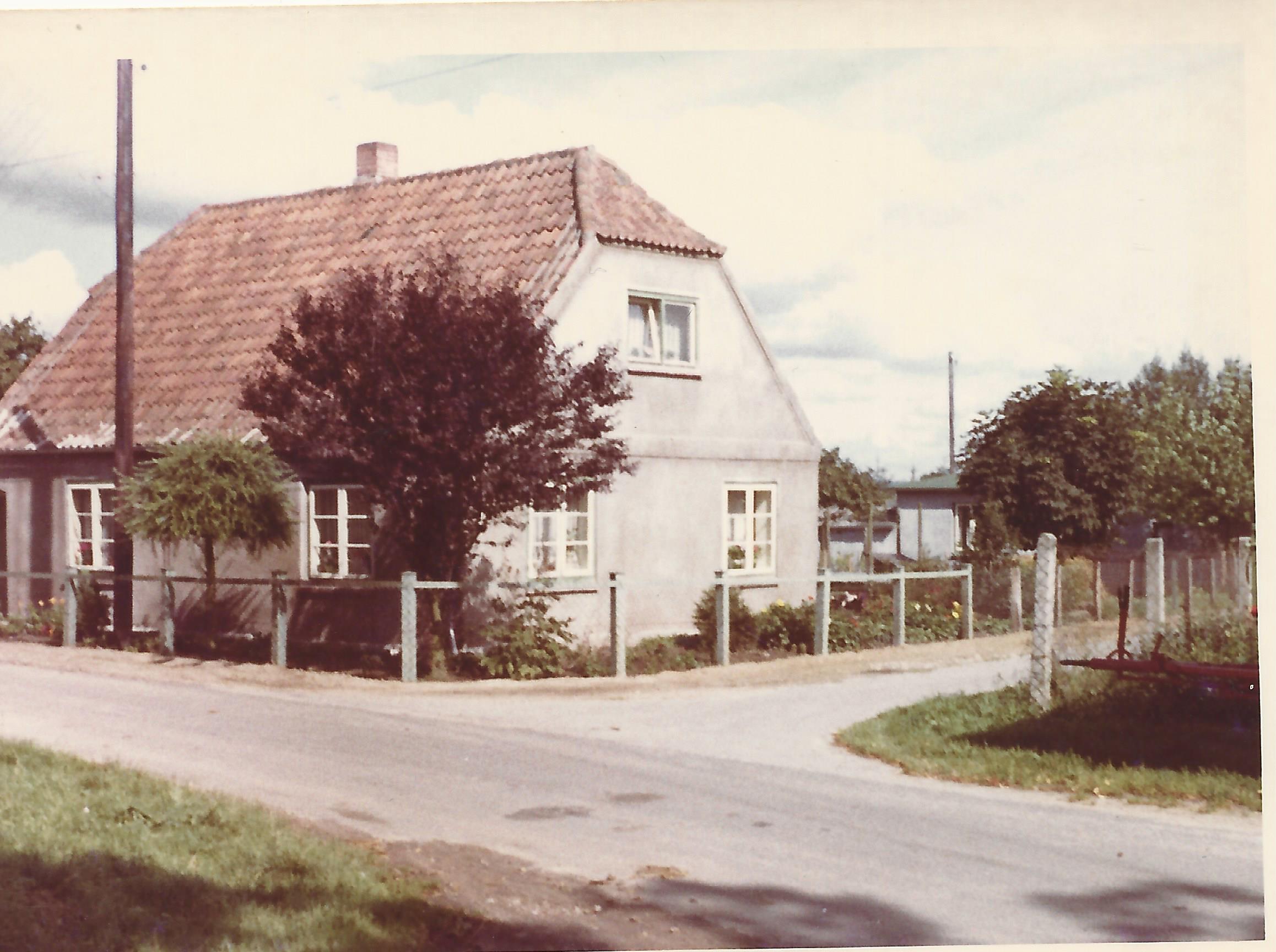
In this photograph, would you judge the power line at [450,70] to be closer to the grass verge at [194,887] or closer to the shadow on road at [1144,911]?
the grass verge at [194,887]

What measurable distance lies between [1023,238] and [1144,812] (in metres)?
2.65

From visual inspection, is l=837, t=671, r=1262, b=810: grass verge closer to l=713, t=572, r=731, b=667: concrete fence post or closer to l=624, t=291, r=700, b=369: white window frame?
l=713, t=572, r=731, b=667: concrete fence post

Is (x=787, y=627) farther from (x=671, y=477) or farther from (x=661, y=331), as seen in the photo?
(x=661, y=331)

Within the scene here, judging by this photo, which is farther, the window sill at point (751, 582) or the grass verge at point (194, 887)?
the window sill at point (751, 582)

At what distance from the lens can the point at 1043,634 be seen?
23.6 ft

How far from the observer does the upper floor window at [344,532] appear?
23.7ft

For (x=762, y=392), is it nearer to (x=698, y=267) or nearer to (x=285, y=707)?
(x=698, y=267)

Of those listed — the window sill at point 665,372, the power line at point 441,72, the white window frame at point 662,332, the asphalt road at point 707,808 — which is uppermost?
the power line at point 441,72

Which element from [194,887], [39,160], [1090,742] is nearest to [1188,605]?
[1090,742]

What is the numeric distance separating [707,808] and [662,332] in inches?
97.5

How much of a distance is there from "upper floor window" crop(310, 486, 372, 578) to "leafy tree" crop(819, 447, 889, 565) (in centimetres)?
247

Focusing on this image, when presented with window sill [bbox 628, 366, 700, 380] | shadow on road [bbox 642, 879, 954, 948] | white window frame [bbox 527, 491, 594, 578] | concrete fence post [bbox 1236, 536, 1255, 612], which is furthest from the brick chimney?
concrete fence post [bbox 1236, 536, 1255, 612]

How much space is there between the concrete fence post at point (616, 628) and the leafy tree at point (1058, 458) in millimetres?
1819

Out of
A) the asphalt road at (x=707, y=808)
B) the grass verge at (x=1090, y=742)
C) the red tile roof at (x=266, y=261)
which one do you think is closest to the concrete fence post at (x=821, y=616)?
the asphalt road at (x=707, y=808)
